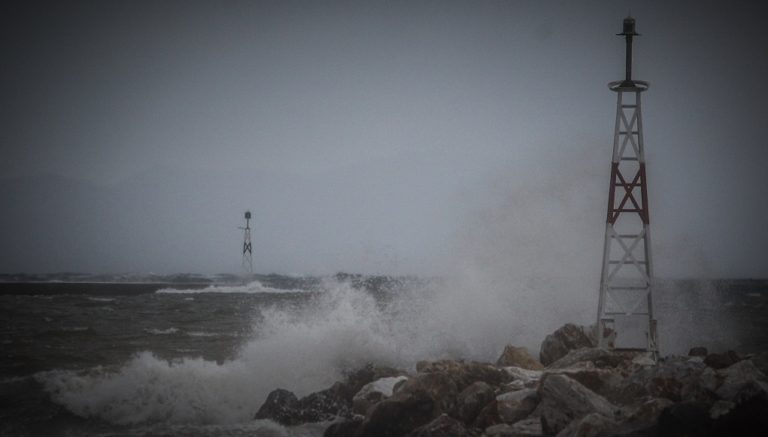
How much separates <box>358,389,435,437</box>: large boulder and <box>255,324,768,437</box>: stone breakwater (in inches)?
0.7

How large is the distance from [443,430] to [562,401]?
6.69ft

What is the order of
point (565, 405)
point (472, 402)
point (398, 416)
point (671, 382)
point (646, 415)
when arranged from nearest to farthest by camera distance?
point (646, 415)
point (565, 405)
point (671, 382)
point (398, 416)
point (472, 402)

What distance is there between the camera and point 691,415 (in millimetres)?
6934

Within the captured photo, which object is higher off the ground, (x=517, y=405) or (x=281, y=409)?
(x=517, y=405)

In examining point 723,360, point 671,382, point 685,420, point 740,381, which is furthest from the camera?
point 723,360

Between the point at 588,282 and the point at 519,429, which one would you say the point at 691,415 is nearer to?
the point at 519,429

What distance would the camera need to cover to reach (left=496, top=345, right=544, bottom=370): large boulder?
1337 centimetres

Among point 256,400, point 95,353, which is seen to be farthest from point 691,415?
point 95,353

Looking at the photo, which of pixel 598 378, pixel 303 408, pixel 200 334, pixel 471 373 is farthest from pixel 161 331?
pixel 598 378

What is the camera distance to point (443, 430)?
8.44m

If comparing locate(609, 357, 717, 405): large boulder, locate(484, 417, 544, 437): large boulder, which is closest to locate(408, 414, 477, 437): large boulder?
locate(484, 417, 544, 437): large boulder

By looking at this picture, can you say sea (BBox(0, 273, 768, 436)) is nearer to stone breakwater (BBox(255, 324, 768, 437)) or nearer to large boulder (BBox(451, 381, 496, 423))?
stone breakwater (BBox(255, 324, 768, 437))

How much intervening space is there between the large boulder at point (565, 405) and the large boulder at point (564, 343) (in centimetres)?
562

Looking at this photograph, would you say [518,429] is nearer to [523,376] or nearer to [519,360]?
[523,376]
